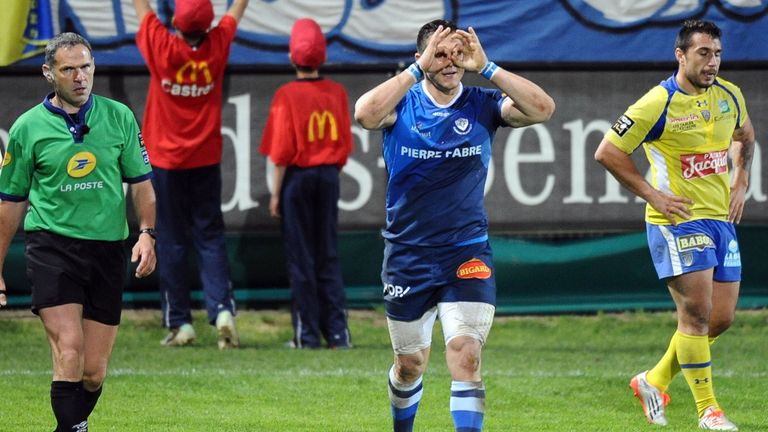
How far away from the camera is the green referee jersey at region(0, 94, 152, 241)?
24.1ft

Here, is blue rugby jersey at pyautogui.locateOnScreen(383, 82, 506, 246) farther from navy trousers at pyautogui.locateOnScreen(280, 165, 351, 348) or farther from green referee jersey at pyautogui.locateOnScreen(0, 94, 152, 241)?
navy trousers at pyautogui.locateOnScreen(280, 165, 351, 348)

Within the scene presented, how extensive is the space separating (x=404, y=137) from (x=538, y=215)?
5.75 meters

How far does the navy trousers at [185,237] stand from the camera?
38.8ft

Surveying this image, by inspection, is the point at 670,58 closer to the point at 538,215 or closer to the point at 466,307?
the point at 538,215

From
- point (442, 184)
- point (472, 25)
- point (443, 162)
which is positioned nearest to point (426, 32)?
point (443, 162)

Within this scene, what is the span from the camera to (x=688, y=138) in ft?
28.9

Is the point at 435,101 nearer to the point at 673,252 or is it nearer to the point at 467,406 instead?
the point at 467,406

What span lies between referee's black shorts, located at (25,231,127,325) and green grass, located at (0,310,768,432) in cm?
134

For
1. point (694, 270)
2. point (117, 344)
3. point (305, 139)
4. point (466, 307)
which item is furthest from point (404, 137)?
point (117, 344)

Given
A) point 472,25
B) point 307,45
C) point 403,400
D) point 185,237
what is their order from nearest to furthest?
point 403,400 → point 307,45 → point 185,237 → point 472,25

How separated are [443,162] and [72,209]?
189 cm

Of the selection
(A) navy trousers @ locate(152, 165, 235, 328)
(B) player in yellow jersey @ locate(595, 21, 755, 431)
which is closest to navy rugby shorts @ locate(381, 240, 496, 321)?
(B) player in yellow jersey @ locate(595, 21, 755, 431)

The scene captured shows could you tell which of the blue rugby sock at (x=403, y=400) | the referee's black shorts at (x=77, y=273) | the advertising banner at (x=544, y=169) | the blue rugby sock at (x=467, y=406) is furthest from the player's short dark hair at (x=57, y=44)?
the advertising banner at (x=544, y=169)

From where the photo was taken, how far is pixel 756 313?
514 inches
